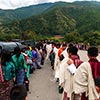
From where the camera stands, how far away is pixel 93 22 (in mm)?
149500

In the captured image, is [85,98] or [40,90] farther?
[40,90]

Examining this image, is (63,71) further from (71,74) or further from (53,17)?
(53,17)

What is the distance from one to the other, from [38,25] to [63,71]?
5758 inches

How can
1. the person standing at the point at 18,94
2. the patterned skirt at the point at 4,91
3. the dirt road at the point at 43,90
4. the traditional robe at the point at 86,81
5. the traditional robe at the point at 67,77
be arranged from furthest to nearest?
1. the dirt road at the point at 43,90
2. the traditional robe at the point at 67,77
3. the patterned skirt at the point at 4,91
4. the traditional robe at the point at 86,81
5. the person standing at the point at 18,94

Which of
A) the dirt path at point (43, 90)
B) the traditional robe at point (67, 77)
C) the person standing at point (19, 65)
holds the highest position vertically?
the traditional robe at point (67, 77)

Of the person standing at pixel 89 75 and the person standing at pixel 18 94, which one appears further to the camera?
the person standing at pixel 89 75

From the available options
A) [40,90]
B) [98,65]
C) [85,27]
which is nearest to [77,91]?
[98,65]

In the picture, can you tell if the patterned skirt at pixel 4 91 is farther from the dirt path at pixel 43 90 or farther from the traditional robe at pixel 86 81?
the dirt path at pixel 43 90

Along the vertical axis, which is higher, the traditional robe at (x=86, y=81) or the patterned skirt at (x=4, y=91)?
the traditional robe at (x=86, y=81)

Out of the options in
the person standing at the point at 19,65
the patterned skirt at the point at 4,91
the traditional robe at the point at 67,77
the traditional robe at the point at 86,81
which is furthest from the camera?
the person standing at the point at 19,65

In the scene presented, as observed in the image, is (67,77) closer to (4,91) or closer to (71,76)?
(71,76)

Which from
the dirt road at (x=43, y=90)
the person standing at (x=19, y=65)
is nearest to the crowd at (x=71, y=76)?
the person standing at (x=19, y=65)

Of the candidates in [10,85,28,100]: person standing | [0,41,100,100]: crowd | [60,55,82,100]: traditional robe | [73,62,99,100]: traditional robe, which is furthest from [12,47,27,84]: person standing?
[10,85,28,100]: person standing

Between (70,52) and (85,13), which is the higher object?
(70,52)
